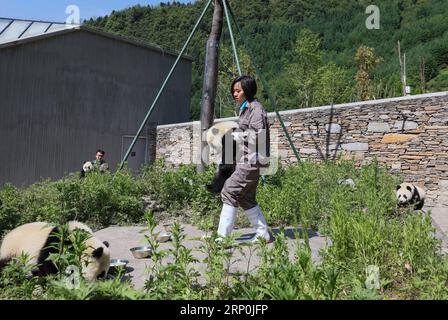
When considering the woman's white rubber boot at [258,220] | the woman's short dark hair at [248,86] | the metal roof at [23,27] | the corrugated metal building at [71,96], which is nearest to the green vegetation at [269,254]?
the woman's white rubber boot at [258,220]

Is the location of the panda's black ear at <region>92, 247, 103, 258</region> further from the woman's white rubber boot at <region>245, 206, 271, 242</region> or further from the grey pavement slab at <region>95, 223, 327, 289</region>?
the woman's white rubber boot at <region>245, 206, 271, 242</region>

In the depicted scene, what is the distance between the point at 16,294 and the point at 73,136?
11.7m

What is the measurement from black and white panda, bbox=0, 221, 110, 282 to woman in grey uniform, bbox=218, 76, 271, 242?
3.88 ft

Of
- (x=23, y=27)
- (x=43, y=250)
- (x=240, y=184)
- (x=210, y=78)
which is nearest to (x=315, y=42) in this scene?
(x=23, y=27)

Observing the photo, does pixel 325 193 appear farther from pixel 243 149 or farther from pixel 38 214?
pixel 38 214

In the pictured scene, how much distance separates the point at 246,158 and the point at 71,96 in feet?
36.8

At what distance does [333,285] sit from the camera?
2.11 meters

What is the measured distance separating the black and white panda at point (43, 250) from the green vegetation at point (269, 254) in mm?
129

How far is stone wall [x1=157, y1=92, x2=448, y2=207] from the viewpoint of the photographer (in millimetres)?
8102

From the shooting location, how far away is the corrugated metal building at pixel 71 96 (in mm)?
12039

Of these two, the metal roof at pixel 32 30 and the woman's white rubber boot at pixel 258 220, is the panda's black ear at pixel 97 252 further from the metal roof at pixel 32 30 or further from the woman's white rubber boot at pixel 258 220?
the metal roof at pixel 32 30

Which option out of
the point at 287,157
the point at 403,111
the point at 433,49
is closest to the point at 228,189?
the point at 403,111

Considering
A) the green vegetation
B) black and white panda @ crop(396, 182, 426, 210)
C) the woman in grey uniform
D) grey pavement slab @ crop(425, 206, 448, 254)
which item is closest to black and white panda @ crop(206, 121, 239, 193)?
the woman in grey uniform

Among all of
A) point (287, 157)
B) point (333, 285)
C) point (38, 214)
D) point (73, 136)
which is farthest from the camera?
point (73, 136)
